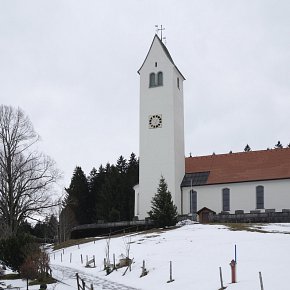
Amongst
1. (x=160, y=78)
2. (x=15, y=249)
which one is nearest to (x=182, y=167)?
(x=160, y=78)

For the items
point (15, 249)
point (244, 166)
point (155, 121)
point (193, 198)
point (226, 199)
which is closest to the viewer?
point (15, 249)

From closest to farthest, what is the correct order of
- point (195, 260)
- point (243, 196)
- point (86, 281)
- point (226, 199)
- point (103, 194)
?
point (86, 281)
point (195, 260)
point (243, 196)
point (226, 199)
point (103, 194)

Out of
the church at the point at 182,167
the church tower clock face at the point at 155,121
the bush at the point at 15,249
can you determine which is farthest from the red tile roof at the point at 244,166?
the bush at the point at 15,249

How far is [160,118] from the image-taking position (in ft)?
197

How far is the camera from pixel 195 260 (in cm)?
2981

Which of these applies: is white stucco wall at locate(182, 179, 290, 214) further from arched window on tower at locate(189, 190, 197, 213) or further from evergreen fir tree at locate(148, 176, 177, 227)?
evergreen fir tree at locate(148, 176, 177, 227)

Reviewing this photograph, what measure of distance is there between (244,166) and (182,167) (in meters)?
7.29

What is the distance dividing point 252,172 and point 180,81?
14.7 metres

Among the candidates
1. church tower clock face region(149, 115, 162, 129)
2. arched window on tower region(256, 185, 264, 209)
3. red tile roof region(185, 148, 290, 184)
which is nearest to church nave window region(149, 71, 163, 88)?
church tower clock face region(149, 115, 162, 129)

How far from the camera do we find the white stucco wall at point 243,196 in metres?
55.3

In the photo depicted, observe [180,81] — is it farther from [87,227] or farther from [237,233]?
[237,233]

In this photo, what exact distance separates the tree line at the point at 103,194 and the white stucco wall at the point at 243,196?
517 inches

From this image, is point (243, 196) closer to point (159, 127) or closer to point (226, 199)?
point (226, 199)

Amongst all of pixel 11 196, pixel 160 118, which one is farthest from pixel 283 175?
pixel 11 196
